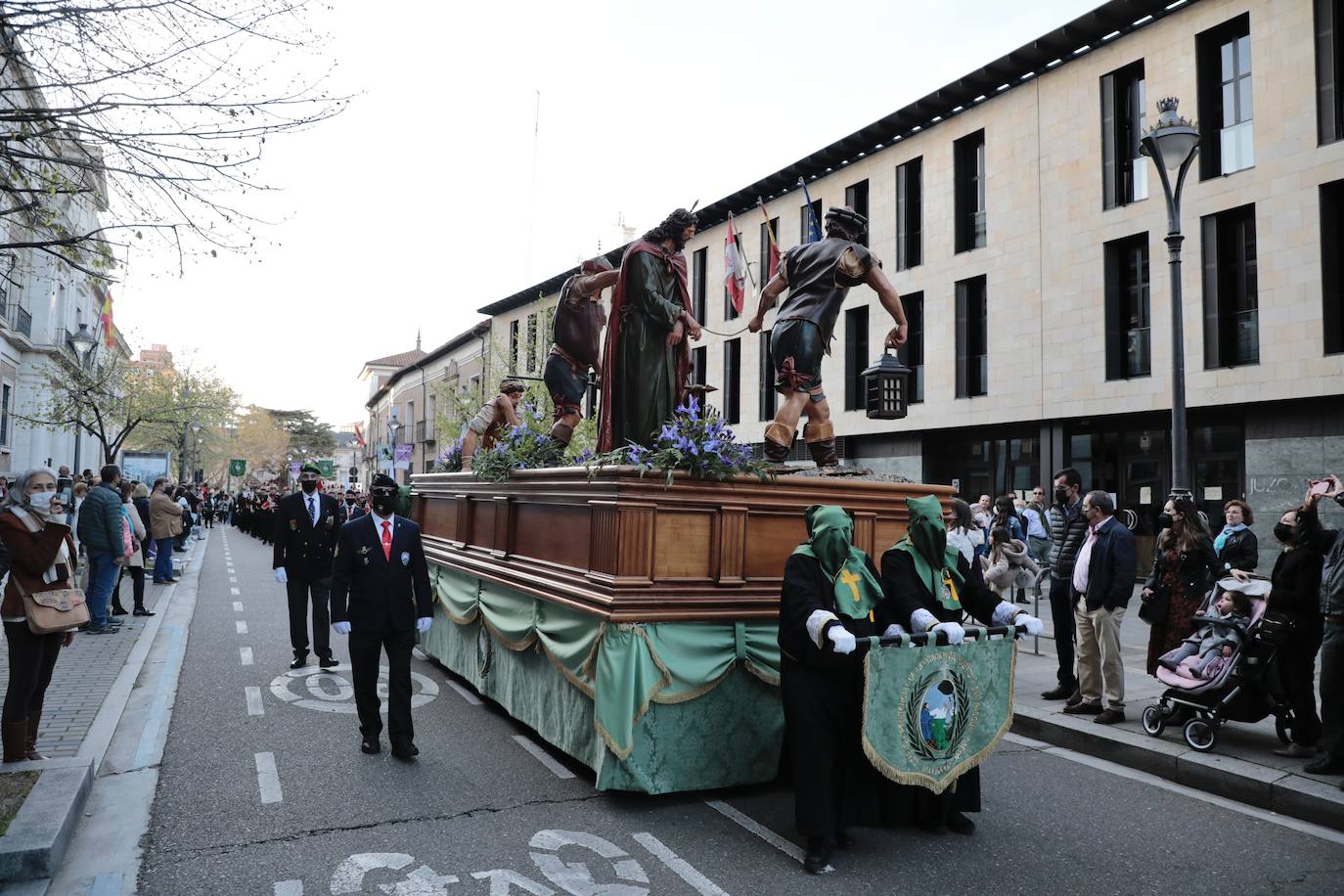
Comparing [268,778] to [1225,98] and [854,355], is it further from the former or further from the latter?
[854,355]

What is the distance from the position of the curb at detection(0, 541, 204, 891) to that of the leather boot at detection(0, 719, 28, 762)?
102 mm

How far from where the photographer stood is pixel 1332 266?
15438 millimetres

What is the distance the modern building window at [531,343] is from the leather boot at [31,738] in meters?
26.8

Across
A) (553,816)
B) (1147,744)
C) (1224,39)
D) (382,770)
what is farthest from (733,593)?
(1224,39)

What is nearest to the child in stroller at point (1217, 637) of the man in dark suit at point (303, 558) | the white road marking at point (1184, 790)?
the white road marking at point (1184, 790)

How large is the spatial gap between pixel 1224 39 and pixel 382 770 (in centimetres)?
1929

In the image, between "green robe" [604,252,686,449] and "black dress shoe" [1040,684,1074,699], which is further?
"black dress shoe" [1040,684,1074,699]

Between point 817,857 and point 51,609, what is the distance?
15.8ft

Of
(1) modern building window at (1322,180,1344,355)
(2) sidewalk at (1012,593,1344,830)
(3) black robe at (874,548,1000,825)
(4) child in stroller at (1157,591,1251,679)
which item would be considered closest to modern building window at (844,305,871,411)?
(1) modern building window at (1322,180,1344,355)

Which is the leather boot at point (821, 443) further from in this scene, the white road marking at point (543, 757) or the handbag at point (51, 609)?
the handbag at point (51, 609)

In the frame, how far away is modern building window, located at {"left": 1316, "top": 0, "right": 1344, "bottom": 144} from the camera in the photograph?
15.3 metres

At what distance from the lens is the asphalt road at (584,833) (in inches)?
171

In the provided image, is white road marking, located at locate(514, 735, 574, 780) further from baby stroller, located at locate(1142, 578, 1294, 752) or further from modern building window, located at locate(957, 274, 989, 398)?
modern building window, located at locate(957, 274, 989, 398)

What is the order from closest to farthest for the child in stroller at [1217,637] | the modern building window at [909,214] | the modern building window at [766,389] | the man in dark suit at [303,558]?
1. the child in stroller at [1217,637]
2. the man in dark suit at [303,558]
3. the modern building window at [909,214]
4. the modern building window at [766,389]
